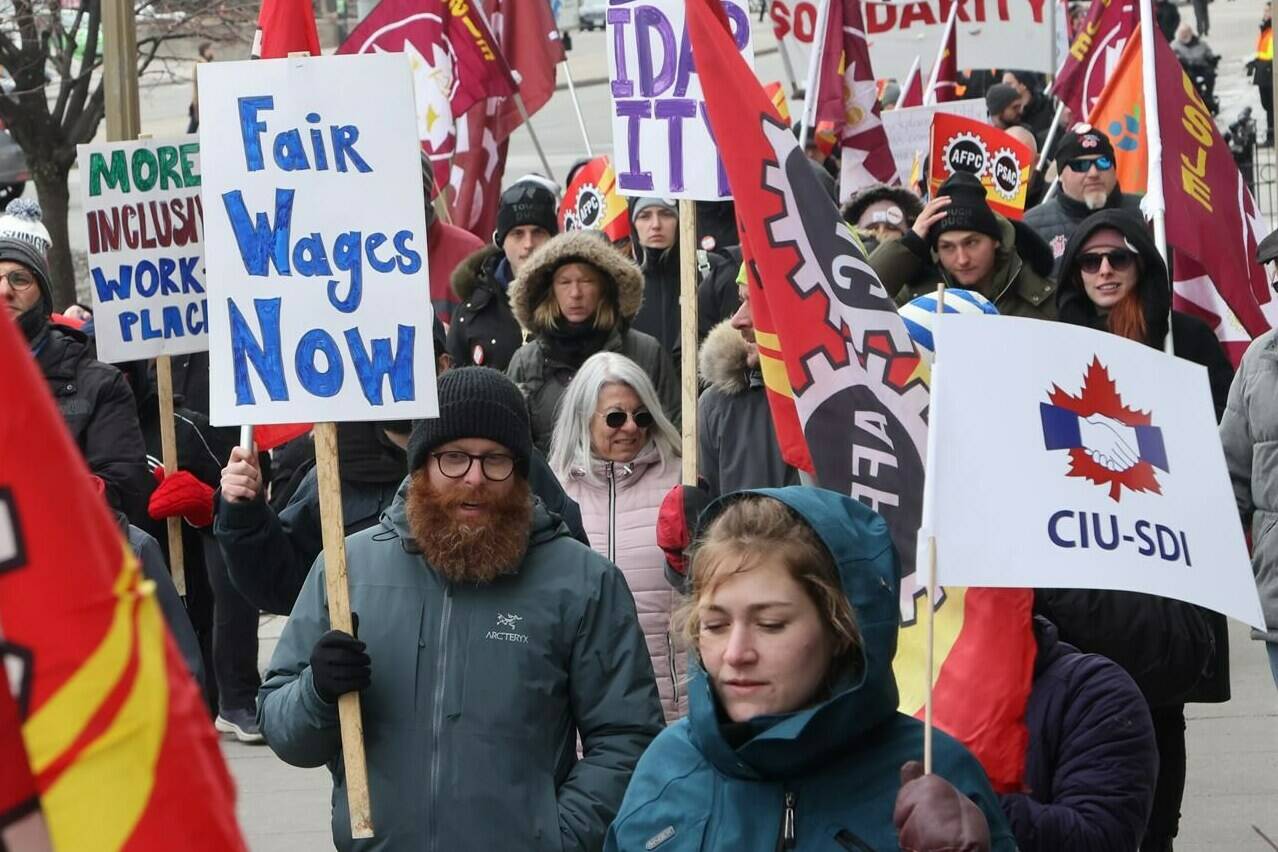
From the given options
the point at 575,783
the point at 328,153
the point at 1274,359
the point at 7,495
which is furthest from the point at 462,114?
the point at 7,495

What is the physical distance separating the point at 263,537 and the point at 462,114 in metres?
6.52

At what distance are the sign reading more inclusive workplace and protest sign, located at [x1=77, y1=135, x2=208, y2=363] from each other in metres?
3.04

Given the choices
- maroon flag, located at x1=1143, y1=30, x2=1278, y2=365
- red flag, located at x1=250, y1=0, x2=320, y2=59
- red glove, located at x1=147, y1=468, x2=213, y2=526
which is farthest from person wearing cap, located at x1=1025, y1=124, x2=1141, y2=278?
red flag, located at x1=250, y1=0, x2=320, y2=59

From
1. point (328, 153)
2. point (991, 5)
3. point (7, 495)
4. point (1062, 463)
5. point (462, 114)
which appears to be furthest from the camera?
point (991, 5)

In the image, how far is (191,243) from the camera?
25.8ft

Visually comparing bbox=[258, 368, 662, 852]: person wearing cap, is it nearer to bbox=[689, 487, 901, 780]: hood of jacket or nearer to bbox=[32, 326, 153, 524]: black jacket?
bbox=[689, 487, 901, 780]: hood of jacket

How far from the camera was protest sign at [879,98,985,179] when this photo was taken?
11.9 metres

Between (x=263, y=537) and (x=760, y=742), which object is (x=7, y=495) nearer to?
(x=760, y=742)

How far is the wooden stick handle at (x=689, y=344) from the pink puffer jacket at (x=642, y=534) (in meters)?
0.48

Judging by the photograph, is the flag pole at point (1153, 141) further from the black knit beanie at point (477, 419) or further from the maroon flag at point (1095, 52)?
the black knit beanie at point (477, 419)

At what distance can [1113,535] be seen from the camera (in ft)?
11.8

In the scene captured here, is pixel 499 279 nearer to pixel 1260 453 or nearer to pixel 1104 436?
pixel 1260 453

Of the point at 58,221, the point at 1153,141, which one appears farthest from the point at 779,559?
the point at 58,221

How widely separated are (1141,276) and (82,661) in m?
5.53
